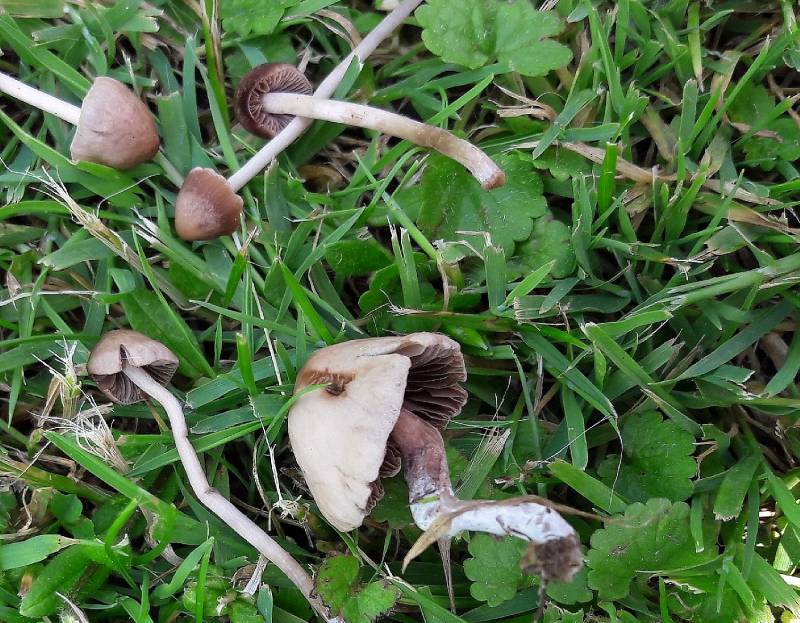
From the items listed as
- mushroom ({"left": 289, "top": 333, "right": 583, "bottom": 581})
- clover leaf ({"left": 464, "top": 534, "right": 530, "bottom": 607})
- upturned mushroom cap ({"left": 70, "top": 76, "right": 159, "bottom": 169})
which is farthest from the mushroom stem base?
upturned mushroom cap ({"left": 70, "top": 76, "right": 159, "bottom": 169})

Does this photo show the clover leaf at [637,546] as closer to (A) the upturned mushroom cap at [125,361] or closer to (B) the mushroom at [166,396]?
(B) the mushroom at [166,396]

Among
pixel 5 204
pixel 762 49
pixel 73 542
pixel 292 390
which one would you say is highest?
pixel 762 49

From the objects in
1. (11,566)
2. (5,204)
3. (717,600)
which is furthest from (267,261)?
(717,600)

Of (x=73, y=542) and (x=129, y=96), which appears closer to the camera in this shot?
(x=73, y=542)

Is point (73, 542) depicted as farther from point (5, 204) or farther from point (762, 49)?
point (762, 49)

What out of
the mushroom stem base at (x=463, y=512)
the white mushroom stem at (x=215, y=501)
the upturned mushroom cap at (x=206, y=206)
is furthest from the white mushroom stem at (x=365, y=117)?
the white mushroom stem at (x=215, y=501)
